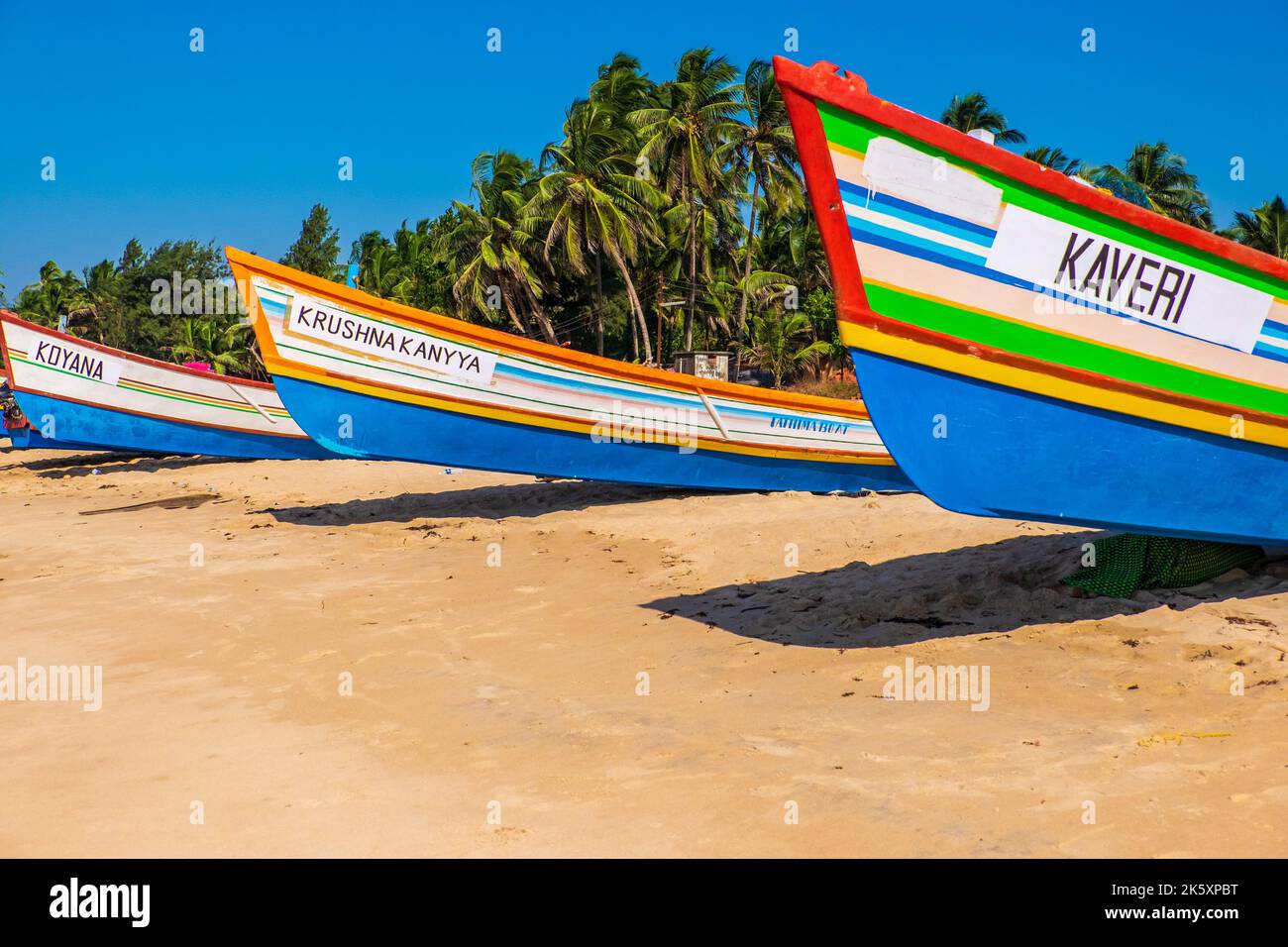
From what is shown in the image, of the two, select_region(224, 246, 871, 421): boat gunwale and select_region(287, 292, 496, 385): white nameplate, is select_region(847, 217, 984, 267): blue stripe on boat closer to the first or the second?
select_region(224, 246, 871, 421): boat gunwale

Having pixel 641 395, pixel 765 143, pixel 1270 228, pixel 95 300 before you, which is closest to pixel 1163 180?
pixel 1270 228

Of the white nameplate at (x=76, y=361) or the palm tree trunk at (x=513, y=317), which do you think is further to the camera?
the palm tree trunk at (x=513, y=317)

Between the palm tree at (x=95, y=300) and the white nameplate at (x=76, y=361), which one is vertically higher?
the palm tree at (x=95, y=300)

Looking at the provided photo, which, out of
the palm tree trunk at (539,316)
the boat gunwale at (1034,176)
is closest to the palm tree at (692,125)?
the palm tree trunk at (539,316)

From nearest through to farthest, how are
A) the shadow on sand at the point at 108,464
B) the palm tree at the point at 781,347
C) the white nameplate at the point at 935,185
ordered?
1. the white nameplate at the point at 935,185
2. the shadow on sand at the point at 108,464
3. the palm tree at the point at 781,347

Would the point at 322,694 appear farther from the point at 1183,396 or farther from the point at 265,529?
the point at 265,529

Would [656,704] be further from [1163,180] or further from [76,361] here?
[1163,180]

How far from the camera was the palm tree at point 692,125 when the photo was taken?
31453 mm

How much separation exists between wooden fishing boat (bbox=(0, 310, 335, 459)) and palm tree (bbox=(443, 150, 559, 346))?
15.0 meters

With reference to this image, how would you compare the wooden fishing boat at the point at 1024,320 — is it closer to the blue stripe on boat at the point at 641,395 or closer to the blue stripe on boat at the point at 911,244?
the blue stripe on boat at the point at 911,244

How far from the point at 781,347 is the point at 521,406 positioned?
18960mm

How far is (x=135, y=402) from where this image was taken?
19.6 metres

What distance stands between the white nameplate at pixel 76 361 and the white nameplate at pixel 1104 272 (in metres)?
18.2

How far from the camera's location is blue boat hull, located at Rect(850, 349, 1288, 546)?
19.0ft
